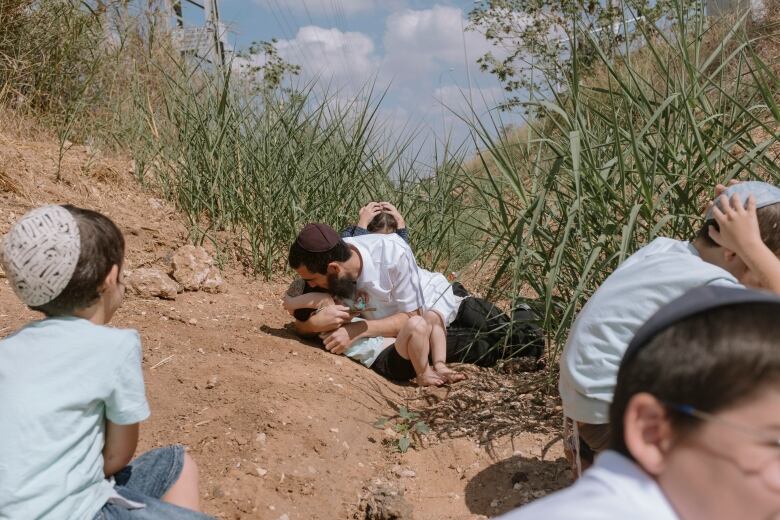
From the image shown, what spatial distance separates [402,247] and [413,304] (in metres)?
0.30

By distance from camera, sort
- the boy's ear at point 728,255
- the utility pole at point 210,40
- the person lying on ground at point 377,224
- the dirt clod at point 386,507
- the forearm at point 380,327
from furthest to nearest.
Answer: the utility pole at point 210,40, the person lying on ground at point 377,224, the forearm at point 380,327, the dirt clod at point 386,507, the boy's ear at point 728,255

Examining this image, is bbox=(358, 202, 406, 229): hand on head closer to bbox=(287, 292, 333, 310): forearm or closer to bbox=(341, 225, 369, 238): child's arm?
bbox=(341, 225, 369, 238): child's arm

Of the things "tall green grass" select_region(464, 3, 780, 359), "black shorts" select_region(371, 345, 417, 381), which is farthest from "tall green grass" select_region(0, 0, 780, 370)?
"black shorts" select_region(371, 345, 417, 381)

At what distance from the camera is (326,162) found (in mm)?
4762

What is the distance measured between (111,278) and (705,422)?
1.19 meters

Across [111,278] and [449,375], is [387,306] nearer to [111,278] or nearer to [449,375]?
[449,375]

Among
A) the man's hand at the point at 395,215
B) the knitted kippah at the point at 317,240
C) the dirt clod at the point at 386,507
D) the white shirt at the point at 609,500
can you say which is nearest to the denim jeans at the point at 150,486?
the dirt clod at the point at 386,507

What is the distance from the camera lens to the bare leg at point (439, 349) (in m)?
3.59

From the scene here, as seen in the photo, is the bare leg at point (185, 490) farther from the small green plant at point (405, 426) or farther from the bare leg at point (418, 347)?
the bare leg at point (418, 347)

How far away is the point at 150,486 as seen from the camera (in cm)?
176

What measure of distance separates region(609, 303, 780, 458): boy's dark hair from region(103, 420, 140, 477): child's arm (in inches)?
44.3

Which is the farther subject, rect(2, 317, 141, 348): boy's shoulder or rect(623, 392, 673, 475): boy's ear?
rect(2, 317, 141, 348): boy's shoulder

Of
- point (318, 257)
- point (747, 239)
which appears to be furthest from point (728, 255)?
point (318, 257)

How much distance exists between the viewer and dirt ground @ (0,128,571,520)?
2604mm
